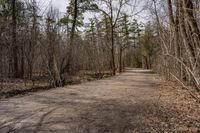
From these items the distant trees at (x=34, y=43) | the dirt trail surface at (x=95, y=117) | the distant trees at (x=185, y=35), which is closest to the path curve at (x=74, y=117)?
the dirt trail surface at (x=95, y=117)

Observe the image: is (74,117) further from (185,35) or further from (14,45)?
(14,45)

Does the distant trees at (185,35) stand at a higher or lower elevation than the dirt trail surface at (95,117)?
higher

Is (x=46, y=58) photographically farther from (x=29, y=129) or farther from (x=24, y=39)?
(x=29, y=129)

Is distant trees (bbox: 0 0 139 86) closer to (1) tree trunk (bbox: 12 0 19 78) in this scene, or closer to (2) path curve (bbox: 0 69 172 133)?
(1) tree trunk (bbox: 12 0 19 78)

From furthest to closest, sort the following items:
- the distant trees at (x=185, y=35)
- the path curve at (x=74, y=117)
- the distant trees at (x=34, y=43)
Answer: the distant trees at (x=34, y=43) → the distant trees at (x=185, y=35) → the path curve at (x=74, y=117)

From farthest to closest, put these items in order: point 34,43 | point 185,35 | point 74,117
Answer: point 34,43 → point 185,35 → point 74,117

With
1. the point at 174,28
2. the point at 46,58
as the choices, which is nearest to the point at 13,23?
the point at 46,58

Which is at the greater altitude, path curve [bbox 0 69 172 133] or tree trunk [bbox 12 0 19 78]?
tree trunk [bbox 12 0 19 78]

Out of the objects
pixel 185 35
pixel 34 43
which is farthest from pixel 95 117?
pixel 34 43

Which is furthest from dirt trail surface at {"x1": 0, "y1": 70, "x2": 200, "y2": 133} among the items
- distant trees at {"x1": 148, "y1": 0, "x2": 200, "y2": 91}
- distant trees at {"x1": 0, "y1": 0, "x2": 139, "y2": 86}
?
distant trees at {"x1": 0, "y1": 0, "x2": 139, "y2": 86}

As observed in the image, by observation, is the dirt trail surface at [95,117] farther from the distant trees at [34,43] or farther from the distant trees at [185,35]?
the distant trees at [34,43]

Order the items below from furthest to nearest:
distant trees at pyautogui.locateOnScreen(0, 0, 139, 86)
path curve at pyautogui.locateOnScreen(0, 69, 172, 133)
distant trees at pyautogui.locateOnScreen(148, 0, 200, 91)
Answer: distant trees at pyautogui.locateOnScreen(0, 0, 139, 86), distant trees at pyautogui.locateOnScreen(148, 0, 200, 91), path curve at pyautogui.locateOnScreen(0, 69, 172, 133)

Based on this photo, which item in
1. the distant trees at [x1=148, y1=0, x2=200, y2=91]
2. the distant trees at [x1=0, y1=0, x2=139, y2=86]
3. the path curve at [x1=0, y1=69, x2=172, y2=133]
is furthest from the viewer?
the distant trees at [x1=0, y1=0, x2=139, y2=86]

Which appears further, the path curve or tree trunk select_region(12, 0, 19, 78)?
tree trunk select_region(12, 0, 19, 78)
